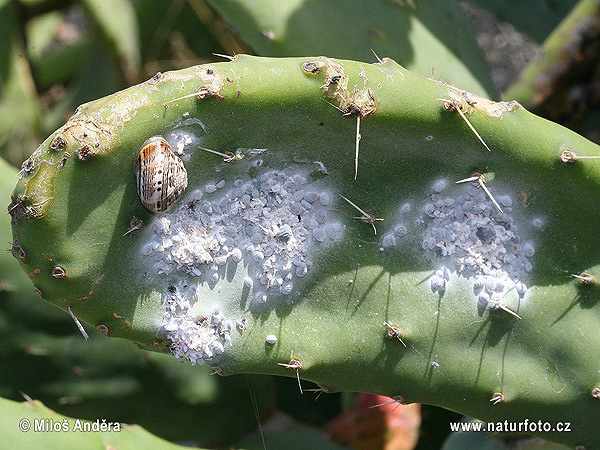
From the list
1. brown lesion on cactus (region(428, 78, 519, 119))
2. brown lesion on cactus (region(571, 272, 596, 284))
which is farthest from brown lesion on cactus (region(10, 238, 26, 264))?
brown lesion on cactus (region(571, 272, 596, 284))

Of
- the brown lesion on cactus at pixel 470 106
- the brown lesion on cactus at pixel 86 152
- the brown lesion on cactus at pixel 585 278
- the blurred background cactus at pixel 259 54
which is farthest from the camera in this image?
the blurred background cactus at pixel 259 54

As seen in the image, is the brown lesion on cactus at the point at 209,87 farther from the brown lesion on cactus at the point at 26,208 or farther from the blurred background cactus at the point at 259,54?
the blurred background cactus at the point at 259,54

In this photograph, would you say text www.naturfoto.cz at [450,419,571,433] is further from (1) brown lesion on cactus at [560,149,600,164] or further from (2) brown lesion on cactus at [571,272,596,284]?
(1) brown lesion on cactus at [560,149,600,164]

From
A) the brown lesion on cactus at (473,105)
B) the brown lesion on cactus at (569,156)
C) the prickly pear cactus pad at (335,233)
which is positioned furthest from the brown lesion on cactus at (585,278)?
the brown lesion on cactus at (473,105)

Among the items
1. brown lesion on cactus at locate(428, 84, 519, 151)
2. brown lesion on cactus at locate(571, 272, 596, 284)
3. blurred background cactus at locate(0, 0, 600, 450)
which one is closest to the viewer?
brown lesion on cactus at locate(428, 84, 519, 151)

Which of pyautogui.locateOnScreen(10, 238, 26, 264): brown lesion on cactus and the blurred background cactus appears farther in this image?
the blurred background cactus

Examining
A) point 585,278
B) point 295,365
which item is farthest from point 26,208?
point 585,278
